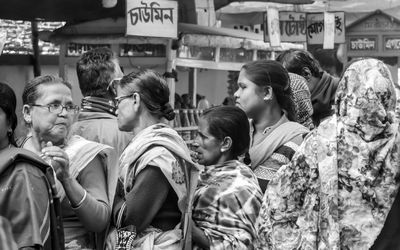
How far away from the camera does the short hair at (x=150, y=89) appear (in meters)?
3.80

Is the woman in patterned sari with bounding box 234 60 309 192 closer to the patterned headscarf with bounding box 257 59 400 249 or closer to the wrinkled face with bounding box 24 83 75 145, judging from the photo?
the patterned headscarf with bounding box 257 59 400 249

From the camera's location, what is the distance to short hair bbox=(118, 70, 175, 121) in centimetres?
380

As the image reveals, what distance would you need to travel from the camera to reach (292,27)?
571 inches

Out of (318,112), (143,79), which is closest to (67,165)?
(143,79)

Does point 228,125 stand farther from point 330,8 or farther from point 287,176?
point 330,8

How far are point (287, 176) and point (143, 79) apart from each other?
2.80 feet

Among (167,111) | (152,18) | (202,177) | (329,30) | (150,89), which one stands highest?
(152,18)

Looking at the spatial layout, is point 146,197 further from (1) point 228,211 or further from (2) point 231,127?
(2) point 231,127

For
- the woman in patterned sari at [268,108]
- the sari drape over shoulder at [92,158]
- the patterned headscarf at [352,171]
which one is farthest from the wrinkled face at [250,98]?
the patterned headscarf at [352,171]

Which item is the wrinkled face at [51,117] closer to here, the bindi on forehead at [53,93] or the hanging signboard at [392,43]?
the bindi on forehead at [53,93]

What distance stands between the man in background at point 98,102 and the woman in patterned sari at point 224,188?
2.37ft

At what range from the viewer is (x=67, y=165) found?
11.0 feet

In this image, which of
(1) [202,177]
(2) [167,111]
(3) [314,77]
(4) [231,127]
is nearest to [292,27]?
(3) [314,77]

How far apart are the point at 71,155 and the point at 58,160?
0.32m
